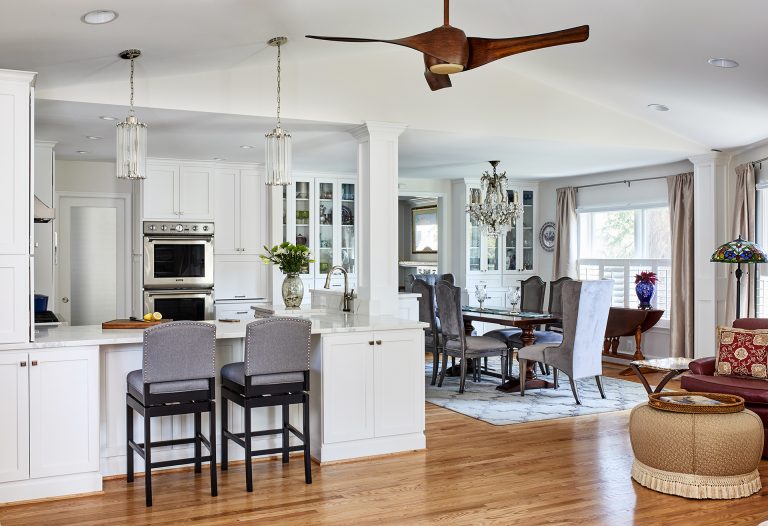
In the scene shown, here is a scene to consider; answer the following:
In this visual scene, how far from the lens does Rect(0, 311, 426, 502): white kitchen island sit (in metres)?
4.12

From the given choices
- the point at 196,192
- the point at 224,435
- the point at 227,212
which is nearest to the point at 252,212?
the point at 227,212

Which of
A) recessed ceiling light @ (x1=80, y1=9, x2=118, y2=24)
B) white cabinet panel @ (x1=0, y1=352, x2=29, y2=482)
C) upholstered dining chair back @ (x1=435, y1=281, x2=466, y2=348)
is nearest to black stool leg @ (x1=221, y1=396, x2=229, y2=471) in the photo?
white cabinet panel @ (x1=0, y1=352, x2=29, y2=482)

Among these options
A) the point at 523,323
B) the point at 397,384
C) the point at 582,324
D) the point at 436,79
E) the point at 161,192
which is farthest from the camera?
the point at 161,192

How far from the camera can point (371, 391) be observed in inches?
197

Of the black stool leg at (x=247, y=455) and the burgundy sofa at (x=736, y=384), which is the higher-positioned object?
the burgundy sofa at (x=736, y=384)

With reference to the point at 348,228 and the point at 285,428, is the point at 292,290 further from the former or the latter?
the point at 348,228

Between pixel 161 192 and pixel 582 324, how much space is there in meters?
4.29

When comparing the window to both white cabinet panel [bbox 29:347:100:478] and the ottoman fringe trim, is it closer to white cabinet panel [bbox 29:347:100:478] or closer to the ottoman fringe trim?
the ottoman fringe trim

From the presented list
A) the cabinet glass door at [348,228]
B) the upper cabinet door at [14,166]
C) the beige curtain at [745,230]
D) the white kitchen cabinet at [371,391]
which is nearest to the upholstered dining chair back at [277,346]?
the white kitchen cabinet at [371,391]

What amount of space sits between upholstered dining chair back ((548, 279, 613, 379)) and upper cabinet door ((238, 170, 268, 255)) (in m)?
3.34

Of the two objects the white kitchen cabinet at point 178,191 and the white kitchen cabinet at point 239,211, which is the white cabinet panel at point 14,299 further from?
the white kitchen cabinet at point 239,211

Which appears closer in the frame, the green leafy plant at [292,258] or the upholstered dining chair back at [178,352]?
the upholstered dining chair back at [178,352]

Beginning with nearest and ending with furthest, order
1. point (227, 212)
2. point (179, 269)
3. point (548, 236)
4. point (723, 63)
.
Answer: point (723, 63)
point (179, 269)
point (227, 212)
point (548, 236)

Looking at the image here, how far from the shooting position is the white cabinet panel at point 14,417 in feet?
13.4
